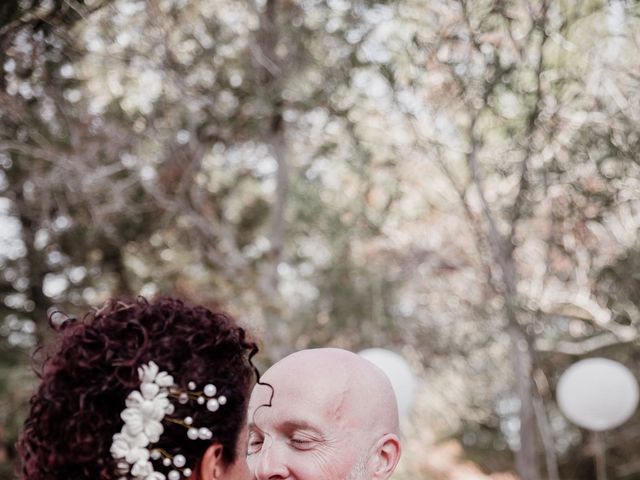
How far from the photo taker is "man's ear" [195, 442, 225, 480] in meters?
2.08

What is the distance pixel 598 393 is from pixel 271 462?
5.52 meters

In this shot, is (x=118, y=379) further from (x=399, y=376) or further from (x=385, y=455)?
(x=399, y=376)

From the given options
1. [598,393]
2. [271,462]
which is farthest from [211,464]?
[598,393]

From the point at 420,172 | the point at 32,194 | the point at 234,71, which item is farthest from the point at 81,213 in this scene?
the point at 420,172

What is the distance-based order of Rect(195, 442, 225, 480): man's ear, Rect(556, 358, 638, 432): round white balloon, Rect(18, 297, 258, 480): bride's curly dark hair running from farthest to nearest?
Rect(556, 358, 638, 432): round white balloon < Rect(195, 442, 225, 480): man's ear < Rect(18, 297, 258, 480): bride's curly dark hair

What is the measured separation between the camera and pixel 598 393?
7.38 meters

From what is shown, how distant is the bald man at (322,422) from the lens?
2.37 m

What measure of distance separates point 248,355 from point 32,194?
334 inches

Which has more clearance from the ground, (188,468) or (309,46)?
(188,468)

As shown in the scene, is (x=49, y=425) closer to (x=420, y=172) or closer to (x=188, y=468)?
(x=188, y=468)

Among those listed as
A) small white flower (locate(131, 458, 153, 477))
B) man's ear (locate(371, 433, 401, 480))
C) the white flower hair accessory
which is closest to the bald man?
→ man's ear (locate(371, 433, 401, 480))

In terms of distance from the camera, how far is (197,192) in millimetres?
9844

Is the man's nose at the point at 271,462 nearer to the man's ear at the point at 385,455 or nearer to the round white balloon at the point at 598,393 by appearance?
the man's ear at the point at 385,455

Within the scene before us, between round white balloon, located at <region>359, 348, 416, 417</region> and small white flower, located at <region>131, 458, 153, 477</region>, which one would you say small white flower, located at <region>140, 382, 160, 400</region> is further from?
round white balloon, located at <region>359, 348, 416, 417</region>
